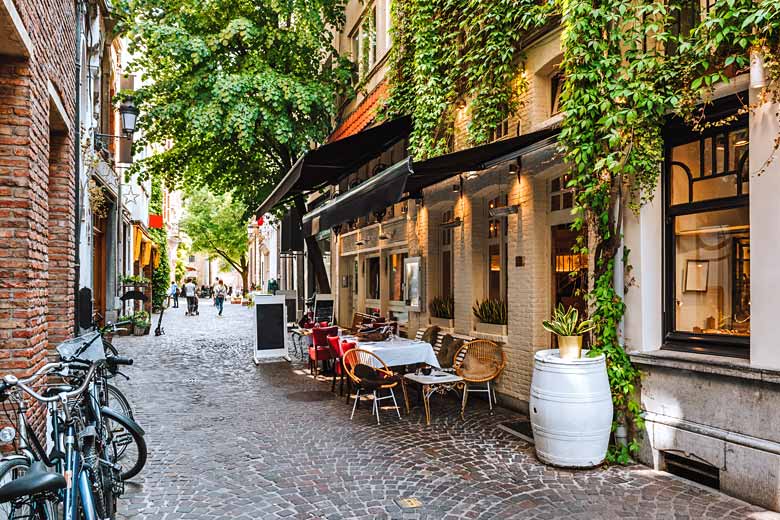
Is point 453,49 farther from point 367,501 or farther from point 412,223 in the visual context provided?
point 367,501

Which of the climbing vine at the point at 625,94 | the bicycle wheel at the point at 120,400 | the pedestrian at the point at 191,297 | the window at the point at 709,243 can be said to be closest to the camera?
the climbing vine at the point at 625,94

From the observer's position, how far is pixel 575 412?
5.60 metres

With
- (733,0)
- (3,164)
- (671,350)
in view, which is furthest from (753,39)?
(3,164)

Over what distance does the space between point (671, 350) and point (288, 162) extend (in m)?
12.9

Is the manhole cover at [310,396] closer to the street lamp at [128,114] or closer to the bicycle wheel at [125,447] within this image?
the bicycle wheel at [125,447]

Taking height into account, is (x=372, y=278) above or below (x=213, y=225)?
below

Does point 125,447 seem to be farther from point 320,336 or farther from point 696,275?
point 696,275

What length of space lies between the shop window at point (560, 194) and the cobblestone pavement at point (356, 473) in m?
2.85

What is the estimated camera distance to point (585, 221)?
20.9 ft

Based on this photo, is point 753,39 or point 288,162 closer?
point 753,39

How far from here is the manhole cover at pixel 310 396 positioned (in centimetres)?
910

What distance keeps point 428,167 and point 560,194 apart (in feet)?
6.36

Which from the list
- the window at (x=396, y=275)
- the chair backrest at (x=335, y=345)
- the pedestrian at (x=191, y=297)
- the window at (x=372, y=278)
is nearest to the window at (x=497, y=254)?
the chair backrest at (x=335, y=345)

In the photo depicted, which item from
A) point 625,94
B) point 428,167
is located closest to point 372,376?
point 428,167
